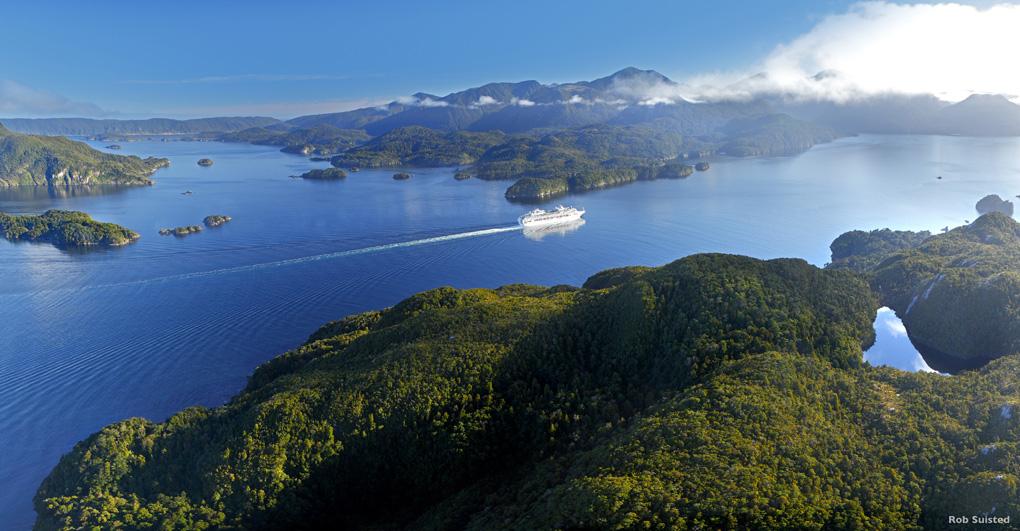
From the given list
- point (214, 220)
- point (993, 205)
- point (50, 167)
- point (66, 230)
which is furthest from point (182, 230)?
point (993, 205)

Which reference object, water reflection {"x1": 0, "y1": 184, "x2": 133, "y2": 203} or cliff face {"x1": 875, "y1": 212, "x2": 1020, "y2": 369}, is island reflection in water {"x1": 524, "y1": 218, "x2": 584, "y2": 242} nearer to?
cliff face {"x1": 875, "y1": 212, "x2": 1020, "y2": 369}

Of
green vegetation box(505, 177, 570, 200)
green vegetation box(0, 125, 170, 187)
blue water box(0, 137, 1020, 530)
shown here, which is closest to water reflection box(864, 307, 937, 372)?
blue water box(0, 137, 1020, 530)

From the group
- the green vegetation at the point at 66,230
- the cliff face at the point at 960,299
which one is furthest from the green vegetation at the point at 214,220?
the cliff face at the point at 960,299

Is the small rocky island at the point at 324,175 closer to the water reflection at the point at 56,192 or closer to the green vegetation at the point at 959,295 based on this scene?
the water reflection at the point at 56,192

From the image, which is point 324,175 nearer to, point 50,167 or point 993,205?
point 50,167

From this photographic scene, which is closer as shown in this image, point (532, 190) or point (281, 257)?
point (281, 257)
